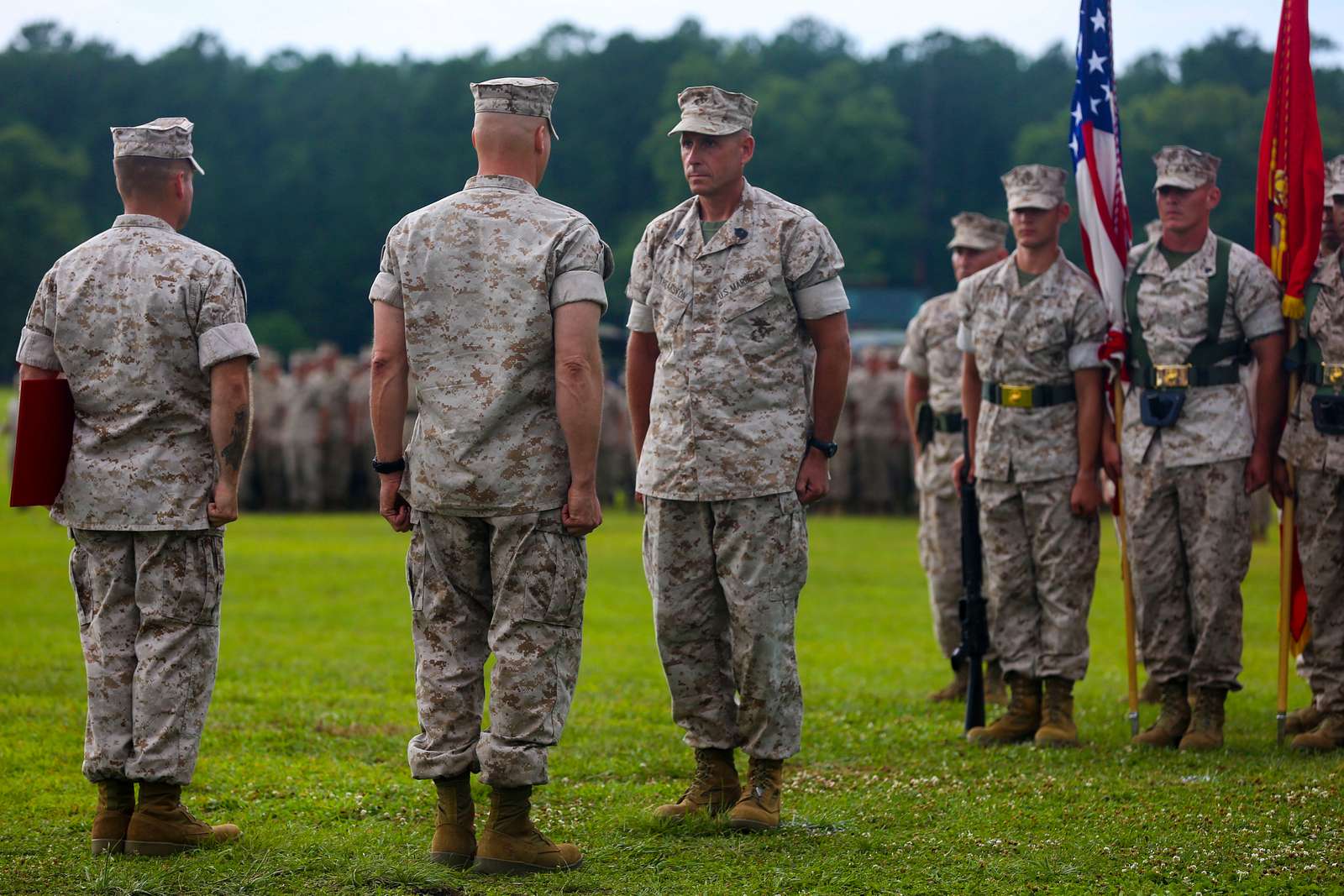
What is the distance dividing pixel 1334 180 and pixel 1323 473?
133cm

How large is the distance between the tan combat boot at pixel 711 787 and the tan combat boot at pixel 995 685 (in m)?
3.28

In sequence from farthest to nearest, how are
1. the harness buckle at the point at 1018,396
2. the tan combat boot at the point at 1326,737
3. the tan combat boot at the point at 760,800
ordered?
1. the harness buckle at the point at 1018,396
2. the tan combat boot at the point at 1326,737
3. the tan combat boot at the point at 760,800

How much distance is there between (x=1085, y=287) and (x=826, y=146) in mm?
71399

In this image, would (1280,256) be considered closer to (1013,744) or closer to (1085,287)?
(1085,287)

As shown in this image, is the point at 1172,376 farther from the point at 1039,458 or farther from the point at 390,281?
the point at 390,281

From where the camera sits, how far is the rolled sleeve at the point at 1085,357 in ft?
25.3

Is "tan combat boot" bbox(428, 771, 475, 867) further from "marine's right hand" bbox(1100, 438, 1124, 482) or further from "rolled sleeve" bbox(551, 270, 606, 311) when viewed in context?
"marine's right hand" bbox(1100, 438, 1124, 482)

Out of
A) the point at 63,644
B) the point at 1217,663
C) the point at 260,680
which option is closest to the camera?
the point at 1217,663

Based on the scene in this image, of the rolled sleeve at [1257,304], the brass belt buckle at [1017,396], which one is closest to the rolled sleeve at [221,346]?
the brass belt buckle at [1017,396]

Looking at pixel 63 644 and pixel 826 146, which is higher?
pixel 826 146

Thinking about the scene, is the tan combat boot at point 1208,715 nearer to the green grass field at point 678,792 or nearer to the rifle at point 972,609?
the green grass field at point 678,792

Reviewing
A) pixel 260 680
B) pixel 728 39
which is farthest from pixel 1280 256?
pixel 728 39

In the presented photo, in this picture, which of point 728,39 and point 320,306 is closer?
point 320,306

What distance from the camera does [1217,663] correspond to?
7.66 metres
